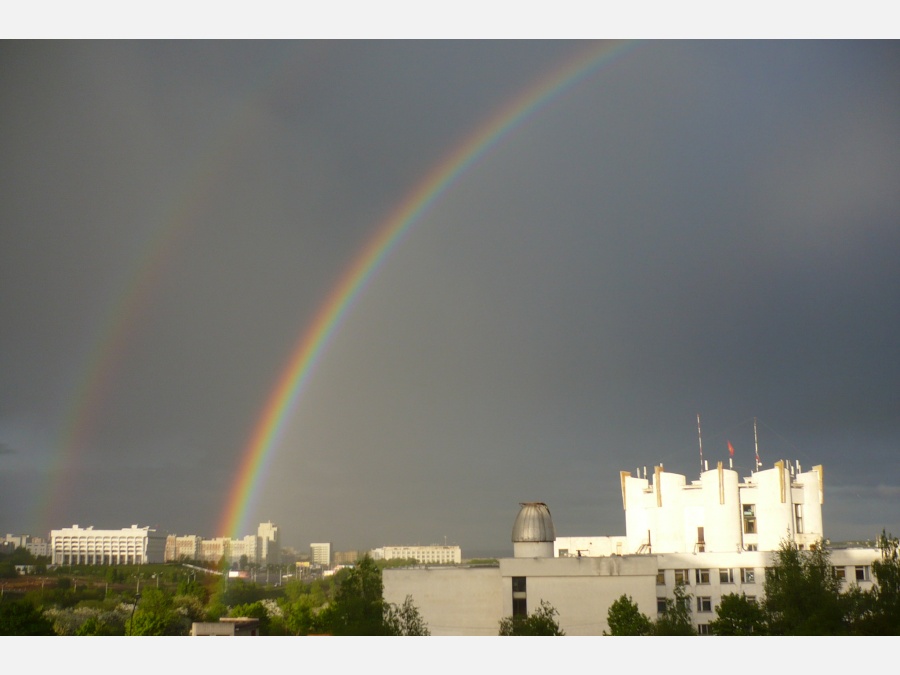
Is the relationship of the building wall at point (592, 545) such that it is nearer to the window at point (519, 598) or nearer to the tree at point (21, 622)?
the window at point (519, 598)

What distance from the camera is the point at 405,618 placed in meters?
57.8

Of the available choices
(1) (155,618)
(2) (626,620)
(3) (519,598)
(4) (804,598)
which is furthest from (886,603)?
(1) (155,618)

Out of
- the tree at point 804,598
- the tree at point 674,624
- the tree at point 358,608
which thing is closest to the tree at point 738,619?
the tree at point 804,598

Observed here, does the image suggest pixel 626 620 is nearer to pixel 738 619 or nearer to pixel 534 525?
pixel 738 619

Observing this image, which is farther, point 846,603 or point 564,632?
point 564,632

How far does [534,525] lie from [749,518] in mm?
26077

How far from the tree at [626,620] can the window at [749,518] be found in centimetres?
2783

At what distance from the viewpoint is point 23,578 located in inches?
5743

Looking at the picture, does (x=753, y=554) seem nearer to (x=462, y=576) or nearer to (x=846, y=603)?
(x=846, y=603)

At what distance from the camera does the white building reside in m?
57.9

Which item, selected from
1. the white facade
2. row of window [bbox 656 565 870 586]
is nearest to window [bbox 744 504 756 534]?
the white facade

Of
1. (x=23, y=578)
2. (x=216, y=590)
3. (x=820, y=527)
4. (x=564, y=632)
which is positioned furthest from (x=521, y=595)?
(x=23, y=578)

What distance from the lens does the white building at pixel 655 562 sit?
57906mm

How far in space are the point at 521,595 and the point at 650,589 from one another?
26.0ft
